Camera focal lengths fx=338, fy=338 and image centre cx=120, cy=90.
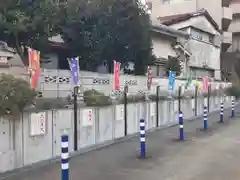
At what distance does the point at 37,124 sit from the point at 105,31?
10551 millimetres

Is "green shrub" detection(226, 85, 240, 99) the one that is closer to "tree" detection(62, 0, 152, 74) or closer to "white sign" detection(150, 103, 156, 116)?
"tree" detection(62, 0, 152, 74)

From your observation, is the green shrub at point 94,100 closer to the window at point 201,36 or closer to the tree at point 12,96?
the tree at point 12,96

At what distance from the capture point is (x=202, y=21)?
35.6 meters

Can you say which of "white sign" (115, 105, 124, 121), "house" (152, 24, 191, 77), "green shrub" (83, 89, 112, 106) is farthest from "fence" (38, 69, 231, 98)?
"house" (152, 24, 191, 77)

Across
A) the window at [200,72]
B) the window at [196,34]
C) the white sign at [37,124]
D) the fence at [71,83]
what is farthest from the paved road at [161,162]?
the window at [196,34]

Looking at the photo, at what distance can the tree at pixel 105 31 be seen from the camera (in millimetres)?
17219

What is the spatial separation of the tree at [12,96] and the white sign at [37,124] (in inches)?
17.6

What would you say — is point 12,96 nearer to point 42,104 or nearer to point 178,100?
point 42,104

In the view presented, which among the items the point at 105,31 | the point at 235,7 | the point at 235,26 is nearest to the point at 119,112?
the point at 105,31

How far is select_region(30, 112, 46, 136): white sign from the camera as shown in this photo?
24.5 feet

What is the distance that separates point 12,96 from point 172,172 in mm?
3620

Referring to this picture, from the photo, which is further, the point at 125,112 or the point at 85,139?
the point at 125,112

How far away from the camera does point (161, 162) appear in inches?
310

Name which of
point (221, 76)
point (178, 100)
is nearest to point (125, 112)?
point (178, 100)
